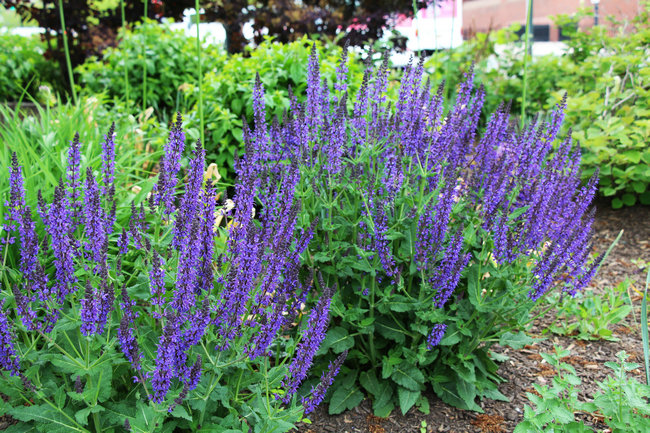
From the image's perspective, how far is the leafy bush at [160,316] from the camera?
1.98 meters

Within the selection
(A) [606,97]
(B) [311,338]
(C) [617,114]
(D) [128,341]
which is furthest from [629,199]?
(D) [128,341]

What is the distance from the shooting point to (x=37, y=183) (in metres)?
3.41

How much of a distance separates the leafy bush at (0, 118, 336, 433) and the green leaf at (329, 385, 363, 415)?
0.66 metres

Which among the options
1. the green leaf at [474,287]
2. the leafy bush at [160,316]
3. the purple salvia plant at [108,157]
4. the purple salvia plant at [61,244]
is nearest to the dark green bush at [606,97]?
the green leaf at [474,287]

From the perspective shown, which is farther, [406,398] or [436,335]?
[406,398]

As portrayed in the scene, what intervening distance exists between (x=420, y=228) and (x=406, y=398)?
89cm

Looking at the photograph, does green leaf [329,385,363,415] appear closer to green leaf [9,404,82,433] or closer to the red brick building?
green leaf [9,404,82,433]

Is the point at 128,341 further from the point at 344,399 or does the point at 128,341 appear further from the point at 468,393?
the point at 468,393

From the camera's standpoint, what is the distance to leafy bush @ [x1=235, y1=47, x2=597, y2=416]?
2686 mm

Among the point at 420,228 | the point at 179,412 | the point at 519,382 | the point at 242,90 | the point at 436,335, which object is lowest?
the point at 519,382

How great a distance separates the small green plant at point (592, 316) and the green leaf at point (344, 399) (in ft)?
4.85

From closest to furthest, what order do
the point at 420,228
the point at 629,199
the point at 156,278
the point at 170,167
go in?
the point at 156,278 < the point at 170,167 < the point at 420,228 < the point at 629,199

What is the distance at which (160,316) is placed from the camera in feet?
6.71

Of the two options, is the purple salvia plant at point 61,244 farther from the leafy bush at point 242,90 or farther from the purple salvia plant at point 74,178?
Answer: the leafy bush at point 242,90
